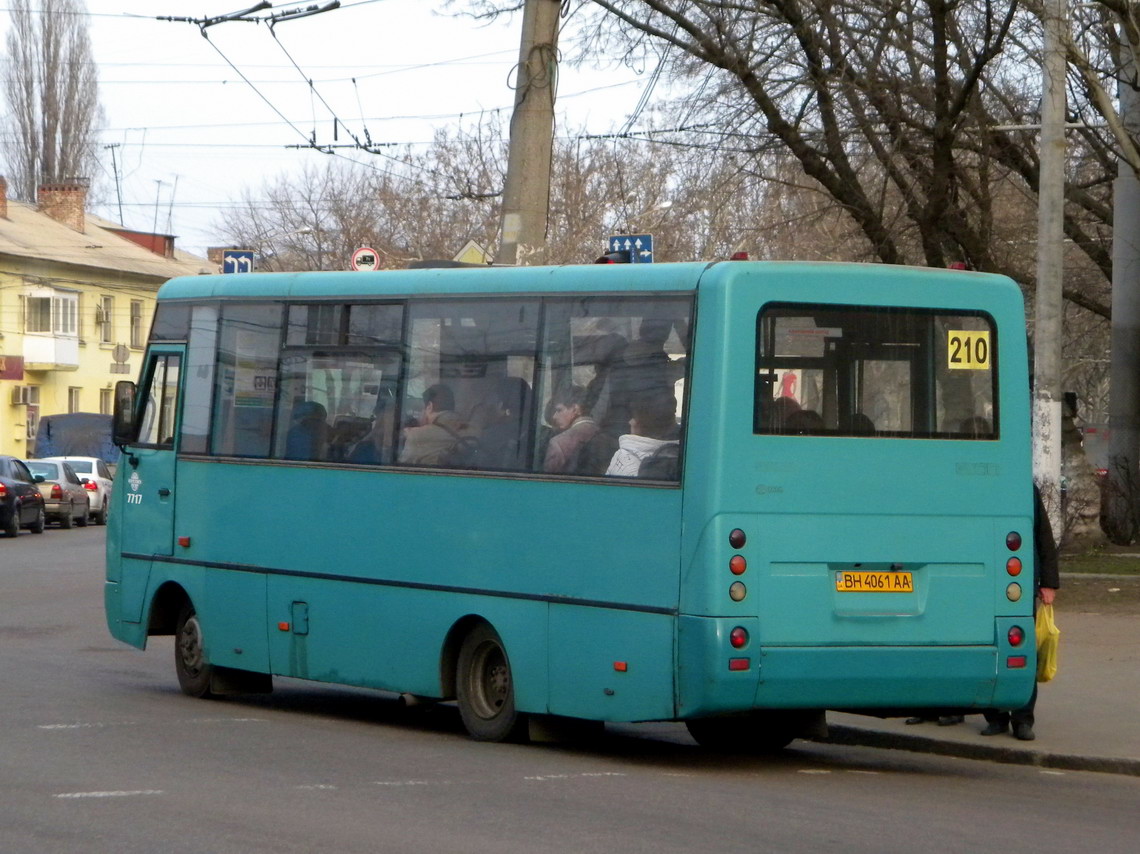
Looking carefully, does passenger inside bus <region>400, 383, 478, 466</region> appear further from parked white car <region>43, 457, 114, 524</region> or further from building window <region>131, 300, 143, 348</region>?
building window <region>131, 300, 143, 348</region>

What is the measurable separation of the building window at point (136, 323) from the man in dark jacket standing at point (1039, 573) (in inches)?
2460

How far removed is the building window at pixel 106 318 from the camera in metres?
68.4

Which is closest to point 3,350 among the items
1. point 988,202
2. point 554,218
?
point 554,218

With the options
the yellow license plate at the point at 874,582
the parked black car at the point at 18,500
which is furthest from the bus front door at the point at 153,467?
the parked black car at the point at 18,500

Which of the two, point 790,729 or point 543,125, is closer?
point 790,729

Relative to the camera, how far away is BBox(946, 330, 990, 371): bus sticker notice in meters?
10.3

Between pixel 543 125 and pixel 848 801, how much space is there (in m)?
9.51

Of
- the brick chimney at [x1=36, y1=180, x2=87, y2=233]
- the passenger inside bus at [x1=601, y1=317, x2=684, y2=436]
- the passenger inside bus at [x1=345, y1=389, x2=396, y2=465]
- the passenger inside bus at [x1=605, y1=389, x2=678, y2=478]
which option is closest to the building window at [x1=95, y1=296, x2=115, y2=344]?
the brick chimney at [x1=36, y1=180, x2=87, y2=233]

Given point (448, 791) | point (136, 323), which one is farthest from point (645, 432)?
point (136, 323)

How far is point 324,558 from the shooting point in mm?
12188

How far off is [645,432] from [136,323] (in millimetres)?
63813

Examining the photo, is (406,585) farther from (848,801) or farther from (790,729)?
(848,801)

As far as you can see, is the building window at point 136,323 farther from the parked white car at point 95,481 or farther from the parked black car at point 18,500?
the parked black car at point 18,500

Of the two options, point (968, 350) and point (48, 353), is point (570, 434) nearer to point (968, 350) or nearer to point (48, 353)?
point (968, 350)
